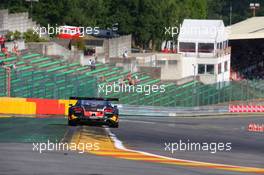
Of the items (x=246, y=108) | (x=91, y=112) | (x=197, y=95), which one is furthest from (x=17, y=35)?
(x=91, y=112)

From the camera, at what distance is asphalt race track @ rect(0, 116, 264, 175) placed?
21.1 m

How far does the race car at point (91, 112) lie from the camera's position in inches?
1337

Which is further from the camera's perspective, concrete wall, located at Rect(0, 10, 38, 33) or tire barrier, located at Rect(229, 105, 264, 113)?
concrete wall, located at Rect(0, 10, 38, 33)

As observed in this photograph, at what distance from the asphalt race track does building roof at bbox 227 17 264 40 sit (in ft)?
153

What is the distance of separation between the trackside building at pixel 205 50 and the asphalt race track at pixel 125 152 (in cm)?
3295

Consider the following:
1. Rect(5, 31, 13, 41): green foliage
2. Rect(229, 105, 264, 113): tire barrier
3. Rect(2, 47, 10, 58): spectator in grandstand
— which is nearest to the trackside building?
Rect(229, 105, 264, 113): tire barrier

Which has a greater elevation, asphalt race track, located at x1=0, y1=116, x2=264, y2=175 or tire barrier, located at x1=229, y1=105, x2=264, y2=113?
asphalt race track, located at x1=0, y1=116, x2=264, y2=175

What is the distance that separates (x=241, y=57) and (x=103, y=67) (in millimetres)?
39284

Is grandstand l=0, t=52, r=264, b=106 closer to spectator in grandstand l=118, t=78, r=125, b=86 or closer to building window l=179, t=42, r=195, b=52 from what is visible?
spectator in grandstand l=118, t=78, r=125, b=86

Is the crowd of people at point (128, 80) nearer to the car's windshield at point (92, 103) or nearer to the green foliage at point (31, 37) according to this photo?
the green foliage at point (31, 37)

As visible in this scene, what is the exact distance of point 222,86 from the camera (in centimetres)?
6084

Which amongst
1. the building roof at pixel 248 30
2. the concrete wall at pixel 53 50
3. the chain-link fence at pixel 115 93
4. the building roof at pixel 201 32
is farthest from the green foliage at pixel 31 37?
the building roof at pixel 248 30

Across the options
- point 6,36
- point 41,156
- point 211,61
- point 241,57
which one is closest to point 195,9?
point 241,57

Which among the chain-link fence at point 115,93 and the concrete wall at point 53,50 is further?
the concrete wall at point 53,50
